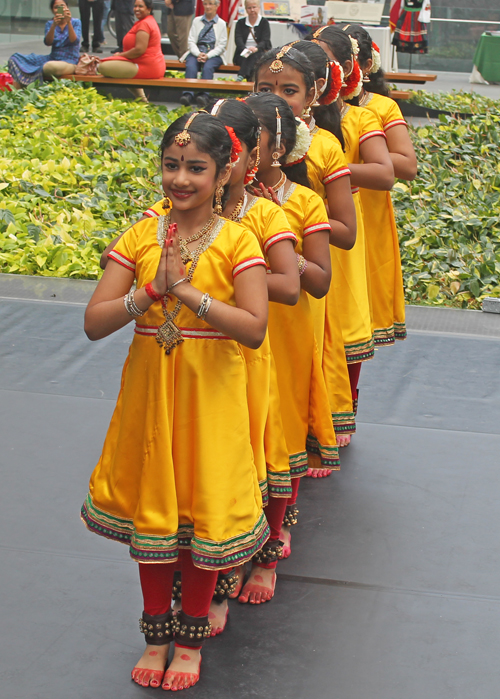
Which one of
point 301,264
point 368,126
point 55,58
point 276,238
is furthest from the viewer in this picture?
point 55,58

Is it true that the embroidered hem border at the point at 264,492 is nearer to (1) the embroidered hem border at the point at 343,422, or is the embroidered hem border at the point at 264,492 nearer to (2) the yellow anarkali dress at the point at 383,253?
(1) the embroidered hem border at the point at 343,422

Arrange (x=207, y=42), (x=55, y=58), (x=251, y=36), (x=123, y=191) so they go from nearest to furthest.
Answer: (x=123, y=191) → (x=55, y=58) → (x=207, y=42) → (x=251, y=36)

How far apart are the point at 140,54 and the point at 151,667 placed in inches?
386

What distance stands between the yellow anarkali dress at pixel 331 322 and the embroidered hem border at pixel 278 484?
0.57m

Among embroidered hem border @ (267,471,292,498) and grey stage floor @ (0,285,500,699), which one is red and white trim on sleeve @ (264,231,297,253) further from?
grey stage floor @ (0,285,500,699)

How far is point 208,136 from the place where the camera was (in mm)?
2021

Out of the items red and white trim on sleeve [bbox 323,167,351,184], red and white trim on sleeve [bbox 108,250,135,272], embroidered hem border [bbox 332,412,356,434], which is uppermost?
red and white trim on sleeve [bbox 108,250,135,272]

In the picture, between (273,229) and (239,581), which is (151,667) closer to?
(239,581)

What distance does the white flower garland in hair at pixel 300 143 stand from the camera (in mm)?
2539

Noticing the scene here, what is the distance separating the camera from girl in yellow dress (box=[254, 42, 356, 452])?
9.00 feet

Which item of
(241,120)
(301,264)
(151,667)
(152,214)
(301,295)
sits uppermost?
(241,120)

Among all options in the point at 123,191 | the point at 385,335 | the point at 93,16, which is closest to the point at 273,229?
the point at 385,335

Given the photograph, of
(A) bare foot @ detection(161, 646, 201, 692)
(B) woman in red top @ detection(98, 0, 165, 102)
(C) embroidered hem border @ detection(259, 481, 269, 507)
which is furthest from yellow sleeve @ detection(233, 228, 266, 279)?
(B) woman in red top @ detection(98, 0, 165, 102)

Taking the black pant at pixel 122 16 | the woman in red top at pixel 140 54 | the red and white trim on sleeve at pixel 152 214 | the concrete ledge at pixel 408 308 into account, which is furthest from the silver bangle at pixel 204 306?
the black pant at pixel 122 16
